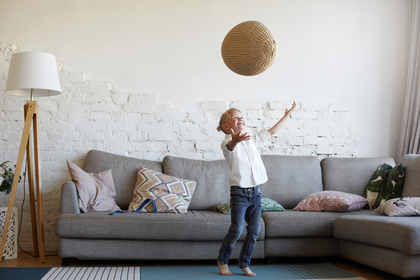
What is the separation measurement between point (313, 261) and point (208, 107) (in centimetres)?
167

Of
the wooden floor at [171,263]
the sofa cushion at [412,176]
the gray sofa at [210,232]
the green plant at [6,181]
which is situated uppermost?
the sofa cushion at [412,176]

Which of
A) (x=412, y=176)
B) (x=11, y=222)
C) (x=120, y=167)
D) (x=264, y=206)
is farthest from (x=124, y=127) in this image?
(x=412, y=176)

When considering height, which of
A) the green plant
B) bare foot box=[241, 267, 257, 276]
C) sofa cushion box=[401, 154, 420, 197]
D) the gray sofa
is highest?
sofa cushion box=[401, 154, 420, 197]

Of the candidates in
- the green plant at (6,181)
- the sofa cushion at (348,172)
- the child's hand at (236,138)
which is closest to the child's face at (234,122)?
the child's hand at (236,138)

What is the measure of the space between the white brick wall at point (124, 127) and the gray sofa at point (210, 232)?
1.18 feet

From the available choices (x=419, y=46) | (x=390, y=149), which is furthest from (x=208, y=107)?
(x=419, y=46)

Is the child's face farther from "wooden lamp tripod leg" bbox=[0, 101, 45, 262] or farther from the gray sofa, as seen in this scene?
"wooden lamp tripod leg" bbox=[0, 101, 45, 262]

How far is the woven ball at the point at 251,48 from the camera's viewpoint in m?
2.20

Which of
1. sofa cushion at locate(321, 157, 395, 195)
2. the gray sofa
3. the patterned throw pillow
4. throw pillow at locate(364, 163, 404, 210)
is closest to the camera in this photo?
the gray sofa

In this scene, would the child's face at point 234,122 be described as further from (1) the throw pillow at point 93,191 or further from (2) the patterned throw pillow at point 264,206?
(1) the throw pillow at point 93,191

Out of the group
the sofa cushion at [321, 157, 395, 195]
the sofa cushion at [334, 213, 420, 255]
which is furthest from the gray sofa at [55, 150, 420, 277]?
the sofa cushion at [321, 157, 395, 195]

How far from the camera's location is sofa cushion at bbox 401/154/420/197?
3141 millimetres

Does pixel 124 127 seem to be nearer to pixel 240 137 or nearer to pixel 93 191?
pixel 93 191

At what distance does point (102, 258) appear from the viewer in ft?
8.93
